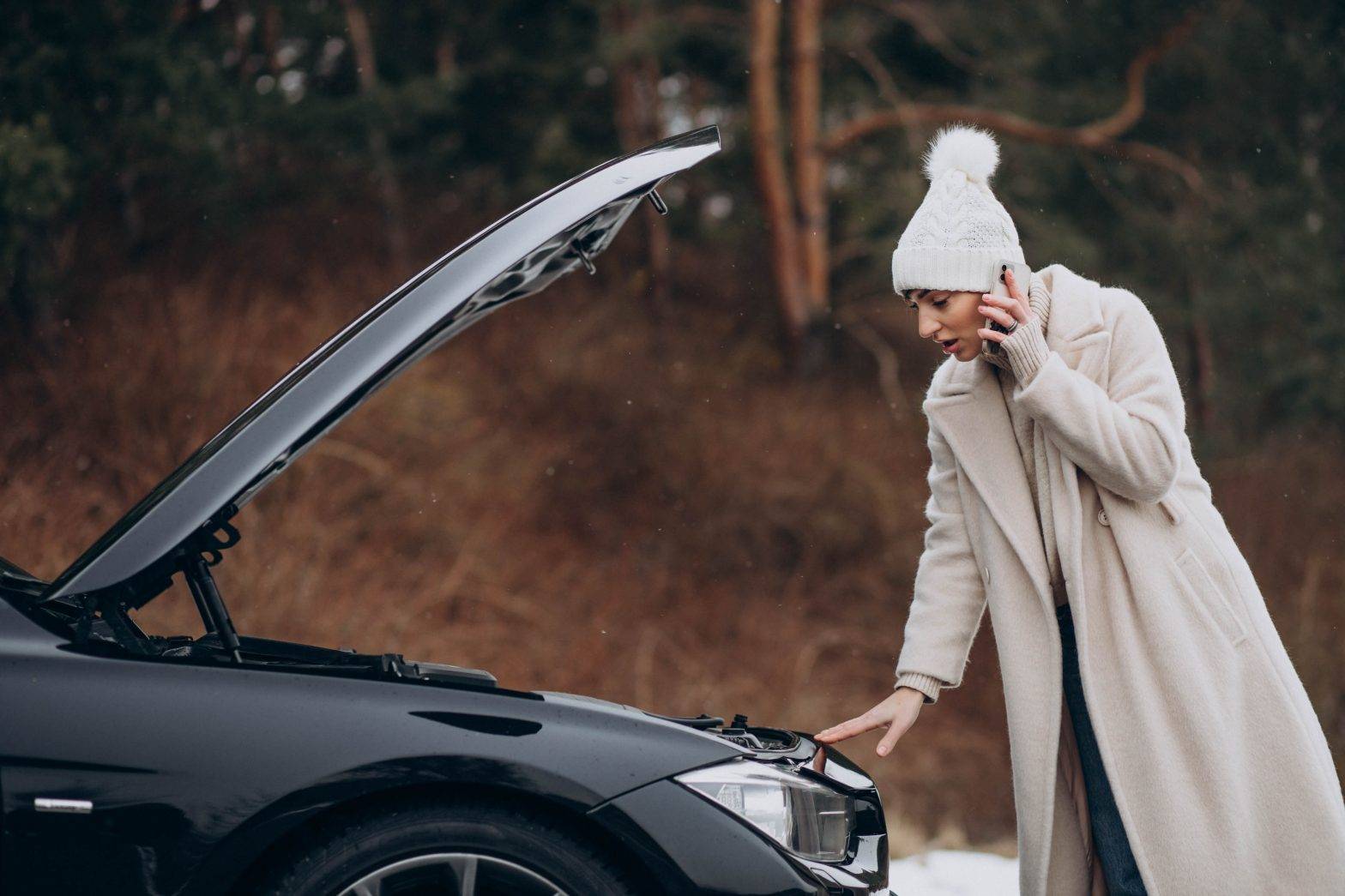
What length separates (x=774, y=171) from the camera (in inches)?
611

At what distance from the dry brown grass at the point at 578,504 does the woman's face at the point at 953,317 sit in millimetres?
6252

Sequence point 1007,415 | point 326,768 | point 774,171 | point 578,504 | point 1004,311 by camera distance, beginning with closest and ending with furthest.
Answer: point 326,768
point 1004,311
point 1007,415
point 578,504
point 774,171

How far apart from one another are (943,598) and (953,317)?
0.69 meters

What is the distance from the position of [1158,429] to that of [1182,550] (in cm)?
29

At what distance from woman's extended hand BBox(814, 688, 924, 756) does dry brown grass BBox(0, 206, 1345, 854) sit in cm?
582

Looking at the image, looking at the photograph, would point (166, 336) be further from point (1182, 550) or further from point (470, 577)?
point (1182, 550)

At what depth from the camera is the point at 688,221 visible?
18.0m

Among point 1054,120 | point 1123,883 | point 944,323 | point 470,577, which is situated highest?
point 1054,120

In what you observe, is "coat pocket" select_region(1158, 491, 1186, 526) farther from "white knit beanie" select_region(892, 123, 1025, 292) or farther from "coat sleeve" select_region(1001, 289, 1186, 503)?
"white knit beanie" select_region(892, 123, 1025, 292)

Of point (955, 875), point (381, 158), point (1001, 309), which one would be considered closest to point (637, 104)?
point (381, 158)

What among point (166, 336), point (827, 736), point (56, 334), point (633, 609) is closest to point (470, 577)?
point (633, 609)

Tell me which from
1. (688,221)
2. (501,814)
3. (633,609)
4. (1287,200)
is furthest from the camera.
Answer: (688,221)

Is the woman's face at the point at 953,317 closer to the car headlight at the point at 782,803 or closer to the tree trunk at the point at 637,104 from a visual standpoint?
the car headlight at the point at 782,803

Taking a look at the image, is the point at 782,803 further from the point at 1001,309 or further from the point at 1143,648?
the point at 1001,309
